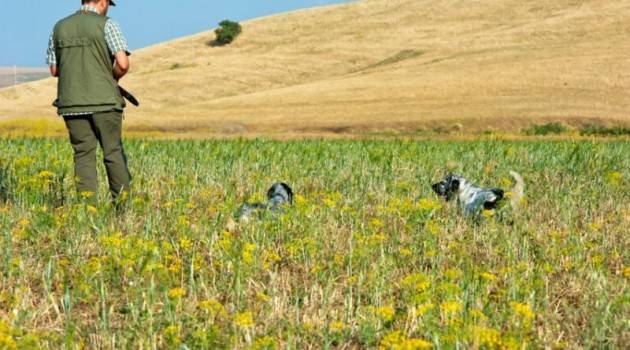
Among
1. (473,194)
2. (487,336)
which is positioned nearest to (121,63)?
(473,194)

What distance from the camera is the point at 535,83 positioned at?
136 feet

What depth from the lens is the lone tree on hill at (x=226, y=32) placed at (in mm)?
77000

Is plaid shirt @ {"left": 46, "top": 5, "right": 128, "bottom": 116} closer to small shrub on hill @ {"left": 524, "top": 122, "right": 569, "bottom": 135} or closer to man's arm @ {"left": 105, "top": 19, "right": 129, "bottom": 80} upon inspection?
man's arm @ {"left": 105, "top": 19, "right": 129, "bottom": 80}

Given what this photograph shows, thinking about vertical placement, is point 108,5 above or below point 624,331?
above

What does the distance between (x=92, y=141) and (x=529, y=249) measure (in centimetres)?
409

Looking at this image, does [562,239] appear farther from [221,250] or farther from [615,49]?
[615,49]

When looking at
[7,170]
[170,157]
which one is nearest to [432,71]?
[170,157]

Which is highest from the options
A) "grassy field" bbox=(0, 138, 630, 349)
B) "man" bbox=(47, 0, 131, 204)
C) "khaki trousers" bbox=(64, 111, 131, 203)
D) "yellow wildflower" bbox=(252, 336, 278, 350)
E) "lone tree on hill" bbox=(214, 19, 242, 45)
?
→ "lone tree on hill" bbox=(214, 19, 242, 45)

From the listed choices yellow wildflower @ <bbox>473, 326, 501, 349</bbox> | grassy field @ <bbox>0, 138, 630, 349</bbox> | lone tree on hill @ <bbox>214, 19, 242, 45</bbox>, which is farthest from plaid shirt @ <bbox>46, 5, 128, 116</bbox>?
lone tree on hill @ <bbox>214, 19, 242, 45</bbox>

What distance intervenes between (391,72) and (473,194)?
4455cm

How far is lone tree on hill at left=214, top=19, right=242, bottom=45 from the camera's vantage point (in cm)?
7700

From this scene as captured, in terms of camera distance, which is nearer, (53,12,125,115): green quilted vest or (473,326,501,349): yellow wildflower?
(473,326,501,349): yellow wildflower

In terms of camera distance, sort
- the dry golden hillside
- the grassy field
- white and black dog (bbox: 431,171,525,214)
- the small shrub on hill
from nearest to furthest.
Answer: the grassy field → white and black dog (bbox: 431,171,525,214) → the small shrub on hill → the dry golden hillside

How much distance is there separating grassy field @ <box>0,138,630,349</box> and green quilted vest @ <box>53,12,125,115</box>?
0.82m
